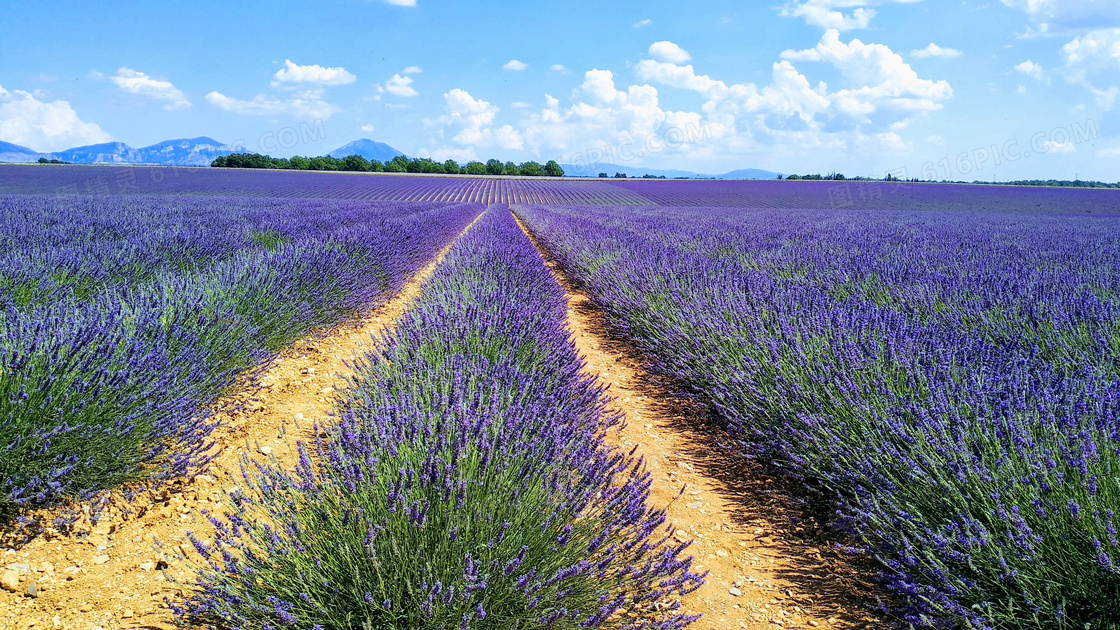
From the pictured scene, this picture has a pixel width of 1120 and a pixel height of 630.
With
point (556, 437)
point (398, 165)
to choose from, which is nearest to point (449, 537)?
point (556, 437)

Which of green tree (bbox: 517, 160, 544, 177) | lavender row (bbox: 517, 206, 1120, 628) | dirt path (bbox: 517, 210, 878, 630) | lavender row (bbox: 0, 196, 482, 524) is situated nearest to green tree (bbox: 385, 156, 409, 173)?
green tree (bbox: 517, 160, 544, 177)

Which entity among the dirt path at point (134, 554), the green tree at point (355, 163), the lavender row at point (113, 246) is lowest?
the dirt path at point (134, 554)

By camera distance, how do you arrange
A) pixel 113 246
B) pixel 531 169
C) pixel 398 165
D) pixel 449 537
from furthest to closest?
1. pixel 531 169
2. pixel 398 165
3. pixel 113 246
4. pixel 449 537

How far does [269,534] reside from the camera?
1368mm

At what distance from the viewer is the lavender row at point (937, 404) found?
1362 mm

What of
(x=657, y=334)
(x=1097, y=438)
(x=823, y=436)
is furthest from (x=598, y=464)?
(x=657, y=334)

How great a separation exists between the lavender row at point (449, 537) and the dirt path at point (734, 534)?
0.56ft

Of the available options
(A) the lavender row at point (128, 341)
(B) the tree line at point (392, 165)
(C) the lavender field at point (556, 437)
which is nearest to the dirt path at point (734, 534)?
(C) the lavender field at point (556, 437)

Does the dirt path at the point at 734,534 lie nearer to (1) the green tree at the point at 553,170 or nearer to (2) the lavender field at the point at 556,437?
(2) the lavender field at the point at 556,437

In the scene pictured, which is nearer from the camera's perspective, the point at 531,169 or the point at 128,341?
the point at 128,341

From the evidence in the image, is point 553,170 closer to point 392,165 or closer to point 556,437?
point 392,165

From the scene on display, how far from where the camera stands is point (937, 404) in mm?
2016

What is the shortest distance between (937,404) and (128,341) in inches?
125

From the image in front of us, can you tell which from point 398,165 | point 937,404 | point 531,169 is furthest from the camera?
point 531,169
